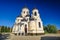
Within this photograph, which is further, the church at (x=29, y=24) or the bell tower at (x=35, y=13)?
the bell tower at (x=35, y=13)

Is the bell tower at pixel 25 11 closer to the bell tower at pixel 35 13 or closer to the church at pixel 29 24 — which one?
the church at pixel 29 24

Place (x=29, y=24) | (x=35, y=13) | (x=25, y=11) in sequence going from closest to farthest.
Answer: (x=29, y=24), (x=35, y=13), (x=25, y=11)

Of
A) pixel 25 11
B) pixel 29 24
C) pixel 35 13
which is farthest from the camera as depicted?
pixel 25 11

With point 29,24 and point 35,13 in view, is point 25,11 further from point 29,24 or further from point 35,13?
point 29,24

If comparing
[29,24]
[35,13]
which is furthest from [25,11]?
[29,24]

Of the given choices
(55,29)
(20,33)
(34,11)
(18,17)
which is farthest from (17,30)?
(55,29)

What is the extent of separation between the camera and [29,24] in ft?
102

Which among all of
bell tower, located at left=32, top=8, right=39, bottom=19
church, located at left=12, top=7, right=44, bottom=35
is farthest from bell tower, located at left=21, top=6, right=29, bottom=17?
bell tower, located at left=32, top=8, right=39, bottom=19

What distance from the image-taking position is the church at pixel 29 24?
30344 millimetres

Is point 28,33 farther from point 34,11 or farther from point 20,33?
point 34,11

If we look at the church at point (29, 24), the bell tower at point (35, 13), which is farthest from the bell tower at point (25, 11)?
the bell tower at point (35, 13)

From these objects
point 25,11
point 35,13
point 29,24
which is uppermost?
point 25,11

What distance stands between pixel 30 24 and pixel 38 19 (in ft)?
6.83

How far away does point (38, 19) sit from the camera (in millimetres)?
31250
